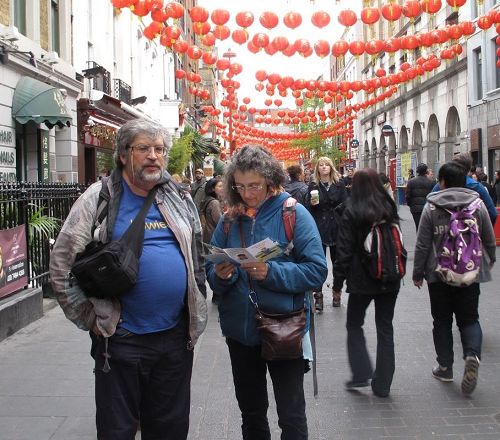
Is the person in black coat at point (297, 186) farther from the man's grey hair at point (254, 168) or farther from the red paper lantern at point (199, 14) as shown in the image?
the red paper lantern at point (199, 14)

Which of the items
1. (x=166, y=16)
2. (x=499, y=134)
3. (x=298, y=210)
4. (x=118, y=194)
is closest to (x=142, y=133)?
(x=118, y=194)

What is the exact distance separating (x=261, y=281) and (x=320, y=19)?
33.6 feet

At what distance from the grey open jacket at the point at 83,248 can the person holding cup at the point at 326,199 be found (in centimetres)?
499

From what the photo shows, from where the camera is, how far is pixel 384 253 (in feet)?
16.5

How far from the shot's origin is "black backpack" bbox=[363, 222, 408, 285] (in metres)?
4.98

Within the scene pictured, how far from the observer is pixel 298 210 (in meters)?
3.44

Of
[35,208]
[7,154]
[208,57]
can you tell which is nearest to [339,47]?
[208,57]

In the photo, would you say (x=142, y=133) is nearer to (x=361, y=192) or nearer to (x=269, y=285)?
(x=269, y=285)

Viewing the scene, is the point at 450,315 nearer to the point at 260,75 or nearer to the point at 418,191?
the point at 418,191

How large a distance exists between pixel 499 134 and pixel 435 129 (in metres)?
9.91

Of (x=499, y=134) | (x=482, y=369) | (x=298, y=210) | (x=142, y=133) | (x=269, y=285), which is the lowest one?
(x=482, y=369)

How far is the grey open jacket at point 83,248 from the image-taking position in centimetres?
304

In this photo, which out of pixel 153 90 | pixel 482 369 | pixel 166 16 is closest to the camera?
pixel 482 369

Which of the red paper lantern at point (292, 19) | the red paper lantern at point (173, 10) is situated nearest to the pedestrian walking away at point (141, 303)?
the red paper lantern at point (173, 10)
